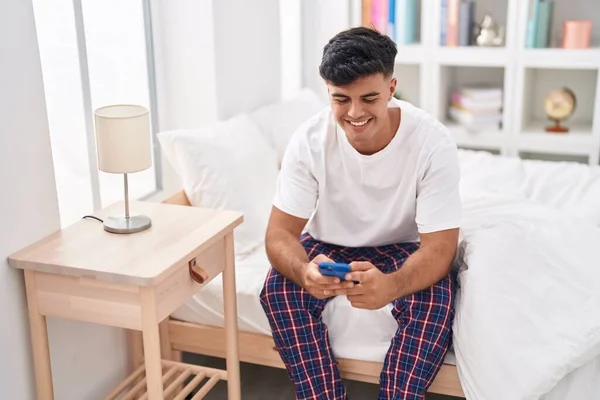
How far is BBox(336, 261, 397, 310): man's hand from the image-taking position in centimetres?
175

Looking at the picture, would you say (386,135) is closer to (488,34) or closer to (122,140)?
(122,140)

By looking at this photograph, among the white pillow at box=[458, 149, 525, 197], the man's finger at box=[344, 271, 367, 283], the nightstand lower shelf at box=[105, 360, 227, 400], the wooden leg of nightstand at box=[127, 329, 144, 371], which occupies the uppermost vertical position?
the man's finger at box=[344, 271, 367, 283]

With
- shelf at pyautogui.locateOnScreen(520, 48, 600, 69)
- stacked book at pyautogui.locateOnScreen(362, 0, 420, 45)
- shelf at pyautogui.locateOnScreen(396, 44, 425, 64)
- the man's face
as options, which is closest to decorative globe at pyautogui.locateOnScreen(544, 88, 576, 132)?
shelf at pyautogui.locateOnScreen(520, 48, 600, 69)

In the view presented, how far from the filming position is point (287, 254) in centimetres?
192

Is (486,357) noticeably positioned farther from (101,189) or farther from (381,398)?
(101,189)

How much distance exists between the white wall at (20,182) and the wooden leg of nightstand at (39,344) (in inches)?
1.2

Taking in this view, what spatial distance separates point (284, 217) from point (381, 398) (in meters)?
0.53

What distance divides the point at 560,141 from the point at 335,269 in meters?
2.16

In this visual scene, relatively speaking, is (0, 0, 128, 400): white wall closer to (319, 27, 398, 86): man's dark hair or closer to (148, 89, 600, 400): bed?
(148, 89, 600, 400): bed

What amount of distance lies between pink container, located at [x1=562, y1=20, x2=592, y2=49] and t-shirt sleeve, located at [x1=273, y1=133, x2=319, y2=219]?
6.48 ft

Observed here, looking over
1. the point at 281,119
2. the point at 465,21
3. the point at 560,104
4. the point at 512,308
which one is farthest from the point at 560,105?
the point at 512,308

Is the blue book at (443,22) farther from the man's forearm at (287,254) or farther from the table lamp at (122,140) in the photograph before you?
the table lamp at (122,140)

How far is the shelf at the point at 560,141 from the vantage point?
3477mm

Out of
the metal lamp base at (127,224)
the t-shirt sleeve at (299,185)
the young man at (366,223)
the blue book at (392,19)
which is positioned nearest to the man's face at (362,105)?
the young man at (366,223)
